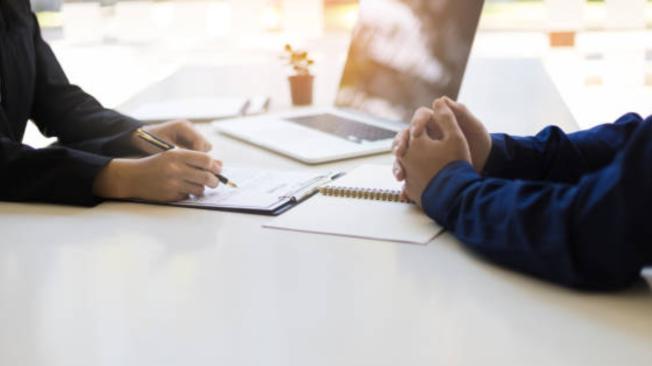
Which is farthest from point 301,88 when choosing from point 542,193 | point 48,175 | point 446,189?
point 542,193

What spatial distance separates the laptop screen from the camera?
1407 mm

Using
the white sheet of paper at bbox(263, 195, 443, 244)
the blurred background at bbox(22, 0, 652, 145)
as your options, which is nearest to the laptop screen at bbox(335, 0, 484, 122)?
the blurred background at bbox(22, 0, 652, 145)

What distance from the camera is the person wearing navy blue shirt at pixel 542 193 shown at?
710 millimetres

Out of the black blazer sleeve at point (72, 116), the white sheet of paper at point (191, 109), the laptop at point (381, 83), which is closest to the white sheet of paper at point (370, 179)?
the laptop at point (381, 83)

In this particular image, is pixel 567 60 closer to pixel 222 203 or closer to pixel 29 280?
pixel 222 203

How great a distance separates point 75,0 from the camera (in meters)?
3.87

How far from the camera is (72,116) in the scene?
1.49 meters

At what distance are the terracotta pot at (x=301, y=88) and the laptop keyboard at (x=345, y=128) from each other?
141 millimetres

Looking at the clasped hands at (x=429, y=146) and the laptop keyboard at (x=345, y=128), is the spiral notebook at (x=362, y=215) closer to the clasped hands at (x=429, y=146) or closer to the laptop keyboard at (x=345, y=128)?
the clasped hands at (x=429, y=146)

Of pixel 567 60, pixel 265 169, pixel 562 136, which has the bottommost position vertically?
pixel 567 60

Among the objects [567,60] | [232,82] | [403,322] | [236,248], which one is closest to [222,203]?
[236,248]

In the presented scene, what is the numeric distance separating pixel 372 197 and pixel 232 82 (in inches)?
42.0

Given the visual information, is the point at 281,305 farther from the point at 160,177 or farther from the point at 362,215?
the point at 160,177

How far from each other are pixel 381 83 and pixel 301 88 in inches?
9.8
